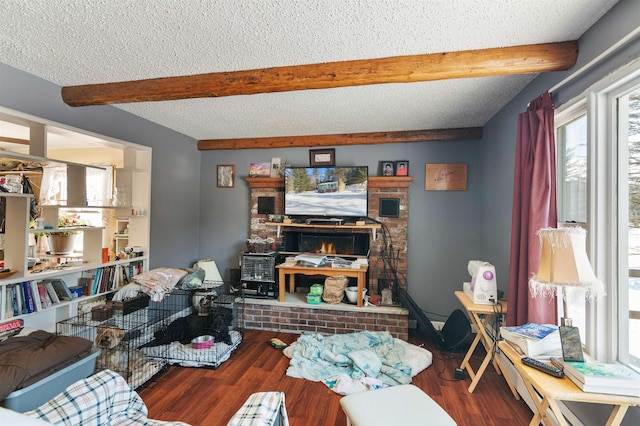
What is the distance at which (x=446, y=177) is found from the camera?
371 centimetres

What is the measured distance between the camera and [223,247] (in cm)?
435

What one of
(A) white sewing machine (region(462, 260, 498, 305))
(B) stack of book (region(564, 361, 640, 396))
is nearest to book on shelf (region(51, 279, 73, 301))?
(A) white sewing machine (region(462, 260, 498, 305))

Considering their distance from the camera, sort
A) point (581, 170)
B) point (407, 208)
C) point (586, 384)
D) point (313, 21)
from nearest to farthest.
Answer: point (586, 384) → point (313, 21) → point (581, 170) → point (407, 208)

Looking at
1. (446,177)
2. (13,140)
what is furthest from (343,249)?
(13,140)

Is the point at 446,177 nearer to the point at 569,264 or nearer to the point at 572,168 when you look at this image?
the point at 572,168

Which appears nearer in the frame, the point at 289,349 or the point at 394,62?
the point at 394,62

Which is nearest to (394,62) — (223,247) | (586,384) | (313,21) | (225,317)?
(313,21)

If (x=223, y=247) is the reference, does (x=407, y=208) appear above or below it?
above

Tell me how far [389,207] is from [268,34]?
2559mm

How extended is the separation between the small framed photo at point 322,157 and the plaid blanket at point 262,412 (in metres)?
3.03

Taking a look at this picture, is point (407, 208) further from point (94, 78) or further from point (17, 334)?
point (17, 334)

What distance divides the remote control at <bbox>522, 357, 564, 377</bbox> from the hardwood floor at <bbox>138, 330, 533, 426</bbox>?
0.80 m

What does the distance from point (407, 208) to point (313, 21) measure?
2651mm

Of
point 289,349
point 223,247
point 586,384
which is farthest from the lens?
point 223,247
